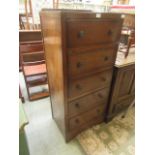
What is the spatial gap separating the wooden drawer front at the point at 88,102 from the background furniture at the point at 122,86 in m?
0.12

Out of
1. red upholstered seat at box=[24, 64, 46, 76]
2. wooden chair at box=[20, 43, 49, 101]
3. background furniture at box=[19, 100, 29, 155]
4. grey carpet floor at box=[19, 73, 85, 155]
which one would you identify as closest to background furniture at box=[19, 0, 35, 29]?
wooden chair at box=[20, 43, 49, 101]

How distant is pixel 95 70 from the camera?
1.18 meters

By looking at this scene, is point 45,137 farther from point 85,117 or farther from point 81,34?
point 81,34

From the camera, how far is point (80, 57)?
101 centimetres

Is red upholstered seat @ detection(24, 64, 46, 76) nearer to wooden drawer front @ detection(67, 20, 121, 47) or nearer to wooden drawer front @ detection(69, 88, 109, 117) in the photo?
wooden drawer front @ detection(69, 88, 109, 117)

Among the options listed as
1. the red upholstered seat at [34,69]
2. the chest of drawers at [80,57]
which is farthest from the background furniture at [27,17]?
the chest of drawers at [80,57]

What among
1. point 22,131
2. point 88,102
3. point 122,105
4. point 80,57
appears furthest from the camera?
point 122,105

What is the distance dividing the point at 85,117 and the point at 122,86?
0.59 meters

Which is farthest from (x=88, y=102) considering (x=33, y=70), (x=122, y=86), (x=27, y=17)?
(x=27, y=17)
